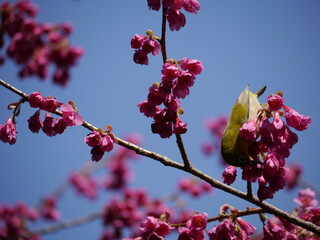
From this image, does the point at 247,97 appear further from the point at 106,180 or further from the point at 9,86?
the point at 106,180

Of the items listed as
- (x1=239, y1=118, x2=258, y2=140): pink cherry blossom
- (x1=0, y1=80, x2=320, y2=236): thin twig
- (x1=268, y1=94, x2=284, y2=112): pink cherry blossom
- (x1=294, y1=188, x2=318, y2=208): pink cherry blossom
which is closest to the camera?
(x1=239, y1=118, x2=258, y2=140): pink cherry blossom

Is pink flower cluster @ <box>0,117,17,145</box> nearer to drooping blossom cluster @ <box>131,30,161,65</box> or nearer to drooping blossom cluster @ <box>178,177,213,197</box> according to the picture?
drooping blossom cluster @ <box>131,30,161,65</box>

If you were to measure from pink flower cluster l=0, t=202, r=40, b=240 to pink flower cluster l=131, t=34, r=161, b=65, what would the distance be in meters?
5.88

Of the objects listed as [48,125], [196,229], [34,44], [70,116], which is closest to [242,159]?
[196,229]

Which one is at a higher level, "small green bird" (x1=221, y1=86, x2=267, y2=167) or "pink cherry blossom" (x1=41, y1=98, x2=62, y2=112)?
"pink cherry blossom" (x1=41, y1=98, x2=62, y2=112)

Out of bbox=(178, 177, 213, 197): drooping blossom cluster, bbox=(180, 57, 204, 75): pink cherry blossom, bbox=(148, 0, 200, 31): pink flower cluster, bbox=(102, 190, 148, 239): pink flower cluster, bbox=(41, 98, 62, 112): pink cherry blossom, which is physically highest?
bbox=(178, 177, 213, 197): drooping blossom cluster

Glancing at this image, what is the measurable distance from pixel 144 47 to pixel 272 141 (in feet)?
2.82

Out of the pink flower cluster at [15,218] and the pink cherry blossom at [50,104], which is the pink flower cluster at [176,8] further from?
the pink flower cluster at [15,218]

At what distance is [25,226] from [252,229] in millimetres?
6156

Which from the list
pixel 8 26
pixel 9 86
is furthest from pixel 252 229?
pixel 8 26

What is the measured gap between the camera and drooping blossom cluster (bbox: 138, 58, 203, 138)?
66.1 inches

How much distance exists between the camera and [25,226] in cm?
673

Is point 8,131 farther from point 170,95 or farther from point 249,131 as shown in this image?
point 249,131

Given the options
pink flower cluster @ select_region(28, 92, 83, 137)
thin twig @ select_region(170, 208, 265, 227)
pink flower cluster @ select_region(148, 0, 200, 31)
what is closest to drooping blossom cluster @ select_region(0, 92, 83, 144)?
pink flower cluster @ select_region(28, 92, 83, 137)
